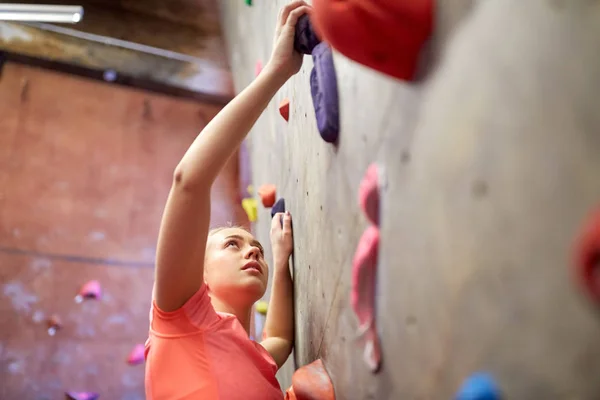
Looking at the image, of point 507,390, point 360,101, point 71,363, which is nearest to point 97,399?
point 71,363

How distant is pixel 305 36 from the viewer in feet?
3.33

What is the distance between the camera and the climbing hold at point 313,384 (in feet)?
3.47

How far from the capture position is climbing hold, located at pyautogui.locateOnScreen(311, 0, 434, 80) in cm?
59

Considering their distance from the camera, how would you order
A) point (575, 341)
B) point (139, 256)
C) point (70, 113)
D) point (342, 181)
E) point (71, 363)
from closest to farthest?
point (575, 341), point (342, 181), point (71, 363), point (139, 256), point (70, 113)

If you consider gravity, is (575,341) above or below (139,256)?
above

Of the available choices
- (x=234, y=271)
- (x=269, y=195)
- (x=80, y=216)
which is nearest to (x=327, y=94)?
(x=234, y=271)

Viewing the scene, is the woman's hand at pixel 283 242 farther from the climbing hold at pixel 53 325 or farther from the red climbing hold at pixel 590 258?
the climbing hold at pixel 53 325

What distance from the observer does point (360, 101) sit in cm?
85

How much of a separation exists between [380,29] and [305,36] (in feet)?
1.41

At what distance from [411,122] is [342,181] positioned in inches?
12.2

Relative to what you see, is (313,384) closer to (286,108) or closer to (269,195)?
(286,108)

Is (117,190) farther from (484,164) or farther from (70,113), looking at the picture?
(484,164)

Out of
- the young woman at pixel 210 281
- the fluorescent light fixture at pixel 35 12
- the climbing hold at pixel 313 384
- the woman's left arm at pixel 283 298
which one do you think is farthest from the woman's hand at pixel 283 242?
the fluorescent light fixture at pixel 35 12

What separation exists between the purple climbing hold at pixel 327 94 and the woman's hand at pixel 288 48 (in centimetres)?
4
